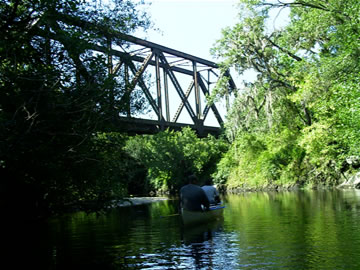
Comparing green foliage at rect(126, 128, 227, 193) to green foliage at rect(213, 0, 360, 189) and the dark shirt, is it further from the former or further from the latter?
the dark shirt

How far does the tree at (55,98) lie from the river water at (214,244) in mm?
1586

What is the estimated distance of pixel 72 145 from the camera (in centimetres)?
1153

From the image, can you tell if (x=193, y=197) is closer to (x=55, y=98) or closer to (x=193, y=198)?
(x=193, y=198)

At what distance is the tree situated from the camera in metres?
10.3

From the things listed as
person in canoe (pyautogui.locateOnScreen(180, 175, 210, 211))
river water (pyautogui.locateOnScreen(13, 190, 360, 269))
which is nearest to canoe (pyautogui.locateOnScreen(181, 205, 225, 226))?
person in canoe (pyautogui.locateOnScreen(180, 175, 210, 211))

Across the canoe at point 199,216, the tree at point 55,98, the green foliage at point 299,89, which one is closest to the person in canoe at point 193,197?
the canoe at point 199,216

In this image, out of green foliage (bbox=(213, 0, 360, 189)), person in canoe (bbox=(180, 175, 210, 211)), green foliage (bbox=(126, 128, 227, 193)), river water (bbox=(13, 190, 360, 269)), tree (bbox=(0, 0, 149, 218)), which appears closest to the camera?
river water (bbox=(13, 190, 360, 269))

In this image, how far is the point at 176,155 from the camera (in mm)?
47281

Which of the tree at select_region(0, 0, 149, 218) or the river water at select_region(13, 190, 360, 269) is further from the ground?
the tree at select_region(0, 0, 149, 218)

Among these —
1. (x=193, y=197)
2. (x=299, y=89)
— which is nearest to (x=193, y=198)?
(x=193, y=197)

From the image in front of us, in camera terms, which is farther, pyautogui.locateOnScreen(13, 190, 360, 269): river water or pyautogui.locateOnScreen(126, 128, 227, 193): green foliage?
pyautogui.locateOnScreen(126, 128, 227, 193): green foliage

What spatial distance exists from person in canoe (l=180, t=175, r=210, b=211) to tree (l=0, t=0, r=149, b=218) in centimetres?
246

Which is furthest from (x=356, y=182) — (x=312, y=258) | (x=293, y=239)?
(x=312, y=258)

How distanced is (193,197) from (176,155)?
109ft
